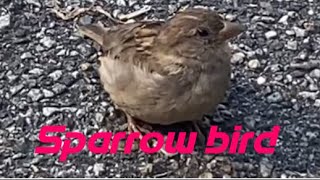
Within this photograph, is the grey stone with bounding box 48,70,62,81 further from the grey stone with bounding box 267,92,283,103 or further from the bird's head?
the grey stone with bounding box 267,92,283,103

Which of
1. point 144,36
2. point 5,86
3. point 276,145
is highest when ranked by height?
point 144,36

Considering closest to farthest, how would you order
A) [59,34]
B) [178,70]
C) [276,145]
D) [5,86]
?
[178,70] → [276,145] → [5,86] → [59,34]

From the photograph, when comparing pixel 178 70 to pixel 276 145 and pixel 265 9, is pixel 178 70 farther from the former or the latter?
pixel 265 9

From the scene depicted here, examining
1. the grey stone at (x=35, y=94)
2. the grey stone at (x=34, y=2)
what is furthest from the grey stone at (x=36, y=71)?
the grey stone at (x=34, y=2)

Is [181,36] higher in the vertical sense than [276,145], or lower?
higher

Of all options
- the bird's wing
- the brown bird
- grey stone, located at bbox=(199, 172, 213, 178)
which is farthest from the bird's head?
grey stone, located at bbox=(199, 172, 213, 178)

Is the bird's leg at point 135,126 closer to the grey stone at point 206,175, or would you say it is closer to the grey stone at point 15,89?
the grey stone at point 206,175

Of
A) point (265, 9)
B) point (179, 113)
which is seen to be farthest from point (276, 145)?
point (265, 9)

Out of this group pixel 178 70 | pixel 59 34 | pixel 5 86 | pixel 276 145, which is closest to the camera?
pixel 178 70

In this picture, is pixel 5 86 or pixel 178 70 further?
pixel 5 86
